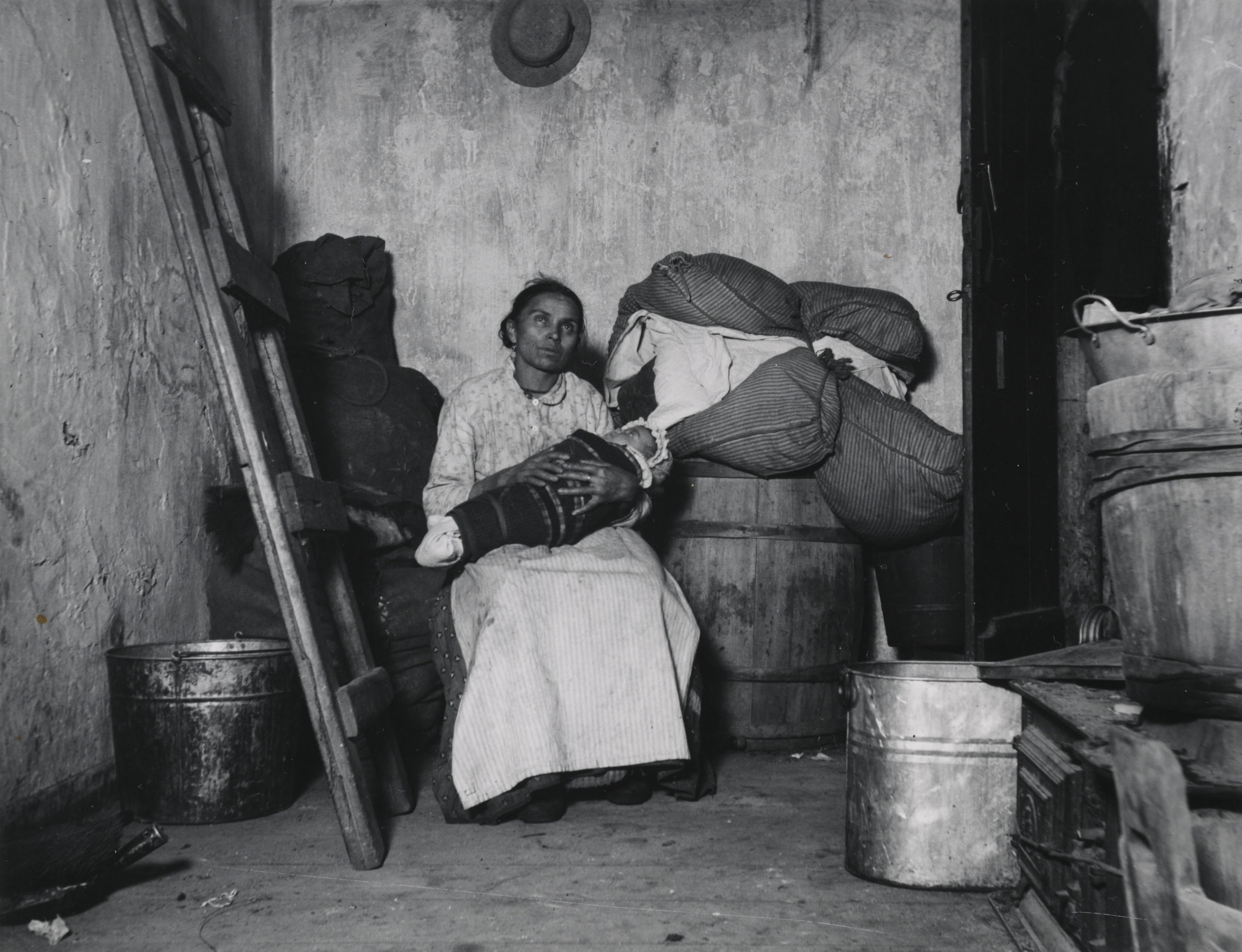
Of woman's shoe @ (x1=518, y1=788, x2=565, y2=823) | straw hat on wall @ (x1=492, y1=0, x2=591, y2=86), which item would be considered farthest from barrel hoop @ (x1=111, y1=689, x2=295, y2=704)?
straw hat on wall @ (x1=492, y1=0, x2=591, y2=86)

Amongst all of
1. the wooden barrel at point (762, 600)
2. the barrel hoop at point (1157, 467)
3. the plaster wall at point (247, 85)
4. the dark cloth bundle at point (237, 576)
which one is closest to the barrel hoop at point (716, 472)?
the wooden barrel at point (762, 600)

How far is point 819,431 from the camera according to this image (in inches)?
148

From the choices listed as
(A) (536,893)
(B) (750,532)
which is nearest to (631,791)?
(A) (536,893)

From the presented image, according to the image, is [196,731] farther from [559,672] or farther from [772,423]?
[772,423]

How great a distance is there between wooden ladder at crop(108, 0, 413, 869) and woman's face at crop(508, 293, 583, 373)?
80cm

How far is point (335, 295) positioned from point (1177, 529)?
3495 mm

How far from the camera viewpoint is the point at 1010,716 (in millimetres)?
2336

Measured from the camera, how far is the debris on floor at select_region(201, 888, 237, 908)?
2279mm

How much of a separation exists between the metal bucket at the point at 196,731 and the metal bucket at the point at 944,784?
1.66 m

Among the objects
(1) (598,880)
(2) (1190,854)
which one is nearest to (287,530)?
(1) (598,880)

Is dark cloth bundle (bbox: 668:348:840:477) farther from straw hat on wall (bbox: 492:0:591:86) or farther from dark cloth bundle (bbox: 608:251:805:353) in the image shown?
straw hat on wall (bbox: 492:0:591:86)

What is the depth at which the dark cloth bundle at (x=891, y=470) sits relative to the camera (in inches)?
148

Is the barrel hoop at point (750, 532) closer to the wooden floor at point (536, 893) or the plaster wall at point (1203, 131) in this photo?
the wooden floor at point (536, 893)

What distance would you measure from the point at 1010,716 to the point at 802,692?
5.00ft
